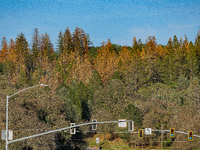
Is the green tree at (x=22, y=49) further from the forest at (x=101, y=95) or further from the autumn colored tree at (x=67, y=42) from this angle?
the autumn colored tree at (x=67, y=42)

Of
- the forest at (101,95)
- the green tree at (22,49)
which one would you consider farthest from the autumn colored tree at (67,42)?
the green tree at (22,49)

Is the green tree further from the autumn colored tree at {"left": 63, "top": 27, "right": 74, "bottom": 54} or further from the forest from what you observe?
the autumn colored tree at {"left": 63, "top": 27, "right": 74, "bottom": 54}

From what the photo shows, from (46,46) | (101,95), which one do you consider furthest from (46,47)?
(101,95)

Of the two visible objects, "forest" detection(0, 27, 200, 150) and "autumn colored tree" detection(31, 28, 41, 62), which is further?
"autumn colored tree" detection(31, 28, 41, 62)

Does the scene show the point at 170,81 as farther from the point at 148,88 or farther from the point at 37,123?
the point at 37,123

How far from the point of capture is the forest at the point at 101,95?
54.8 metres

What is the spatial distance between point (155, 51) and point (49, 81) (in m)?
52.5

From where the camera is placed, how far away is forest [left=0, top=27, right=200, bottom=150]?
180ft

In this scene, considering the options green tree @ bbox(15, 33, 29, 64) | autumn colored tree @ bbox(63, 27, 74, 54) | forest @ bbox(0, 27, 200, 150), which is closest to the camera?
forest @ bbox(0, 27, 200, 150)

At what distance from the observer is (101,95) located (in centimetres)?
9038

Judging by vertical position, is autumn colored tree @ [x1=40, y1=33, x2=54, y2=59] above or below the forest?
above

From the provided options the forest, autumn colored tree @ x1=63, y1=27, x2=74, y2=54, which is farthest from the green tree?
autumn colored tree @ x1=63, y1=27, x2=74, y2=54

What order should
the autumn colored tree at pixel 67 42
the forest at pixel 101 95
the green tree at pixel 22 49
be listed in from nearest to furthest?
the forest at pixel 101 95
the green tree at pixel 22 49
the autumn colored tree at pixel 67 42

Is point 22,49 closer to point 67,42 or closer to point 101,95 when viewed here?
point 67,42
